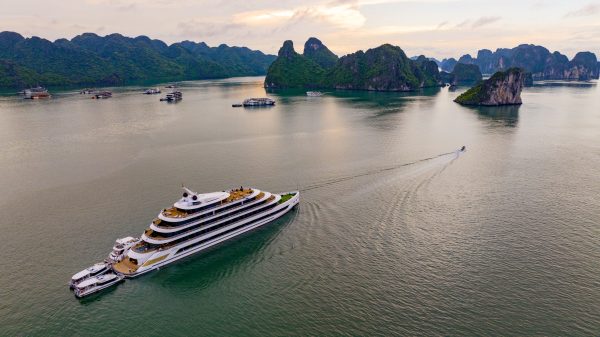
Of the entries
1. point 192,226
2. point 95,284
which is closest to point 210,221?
point 192,226

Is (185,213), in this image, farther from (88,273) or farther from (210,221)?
(88,273)

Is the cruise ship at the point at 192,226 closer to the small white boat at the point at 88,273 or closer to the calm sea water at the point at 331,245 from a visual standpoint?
the small white boat at the point at 88,273

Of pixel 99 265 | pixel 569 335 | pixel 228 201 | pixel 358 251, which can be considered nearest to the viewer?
pixel 569 335

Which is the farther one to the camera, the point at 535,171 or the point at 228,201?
the point at 535,171

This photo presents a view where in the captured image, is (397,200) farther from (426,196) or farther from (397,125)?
(397,125)

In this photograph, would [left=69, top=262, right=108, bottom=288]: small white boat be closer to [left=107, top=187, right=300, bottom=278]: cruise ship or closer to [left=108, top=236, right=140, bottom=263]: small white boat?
[left=107, top=187, right=300, bottom=278]: cruise ship

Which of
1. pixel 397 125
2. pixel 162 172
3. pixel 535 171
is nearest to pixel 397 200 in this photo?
pixel 535 171

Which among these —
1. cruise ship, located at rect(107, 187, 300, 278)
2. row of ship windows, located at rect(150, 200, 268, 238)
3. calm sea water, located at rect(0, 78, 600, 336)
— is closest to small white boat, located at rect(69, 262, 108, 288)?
cruise ship, located at rect(107, 187, 300, 278)

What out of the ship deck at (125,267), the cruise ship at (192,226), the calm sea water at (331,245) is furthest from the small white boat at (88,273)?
the calm sea water at (331,245)
